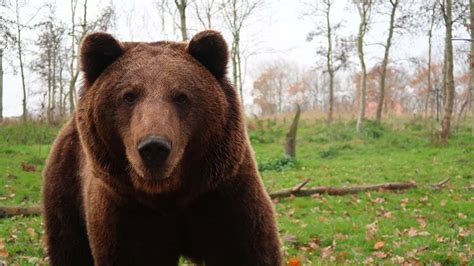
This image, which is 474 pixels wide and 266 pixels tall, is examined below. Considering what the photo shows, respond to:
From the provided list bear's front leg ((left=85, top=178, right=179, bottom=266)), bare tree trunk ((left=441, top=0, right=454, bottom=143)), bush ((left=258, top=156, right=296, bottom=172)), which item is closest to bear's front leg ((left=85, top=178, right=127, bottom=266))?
bear's front leg ((left=85, top=178, right=179, bottom=266))

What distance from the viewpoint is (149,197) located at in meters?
2.82

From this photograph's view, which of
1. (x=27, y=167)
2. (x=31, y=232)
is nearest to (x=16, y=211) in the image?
(x=31, y=232)

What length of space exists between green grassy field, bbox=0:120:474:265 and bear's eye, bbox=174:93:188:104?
2.78 meters

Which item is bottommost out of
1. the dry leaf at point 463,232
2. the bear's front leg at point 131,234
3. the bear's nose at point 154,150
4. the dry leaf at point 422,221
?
the dry leaf at point 422,221

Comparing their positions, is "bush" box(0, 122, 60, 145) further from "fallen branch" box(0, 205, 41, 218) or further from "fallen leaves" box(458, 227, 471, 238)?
"fallen leaves" box(458, 227, 471, 238)

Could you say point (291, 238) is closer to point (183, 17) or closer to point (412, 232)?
point (412, 232)

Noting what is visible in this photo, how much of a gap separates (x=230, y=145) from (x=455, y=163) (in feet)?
47.4

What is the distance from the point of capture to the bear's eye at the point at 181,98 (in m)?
2.71

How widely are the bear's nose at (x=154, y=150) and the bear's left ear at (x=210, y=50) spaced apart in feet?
2.74

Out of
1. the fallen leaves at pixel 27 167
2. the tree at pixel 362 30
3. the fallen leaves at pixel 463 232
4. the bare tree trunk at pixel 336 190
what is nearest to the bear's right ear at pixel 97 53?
the fallen leaves at pixel 463 232

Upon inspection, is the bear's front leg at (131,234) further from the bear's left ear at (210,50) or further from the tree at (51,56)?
the tree at (51,56)

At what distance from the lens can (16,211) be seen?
8.69 metres

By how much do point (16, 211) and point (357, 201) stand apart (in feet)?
22.2

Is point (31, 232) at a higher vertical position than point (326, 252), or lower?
higher
